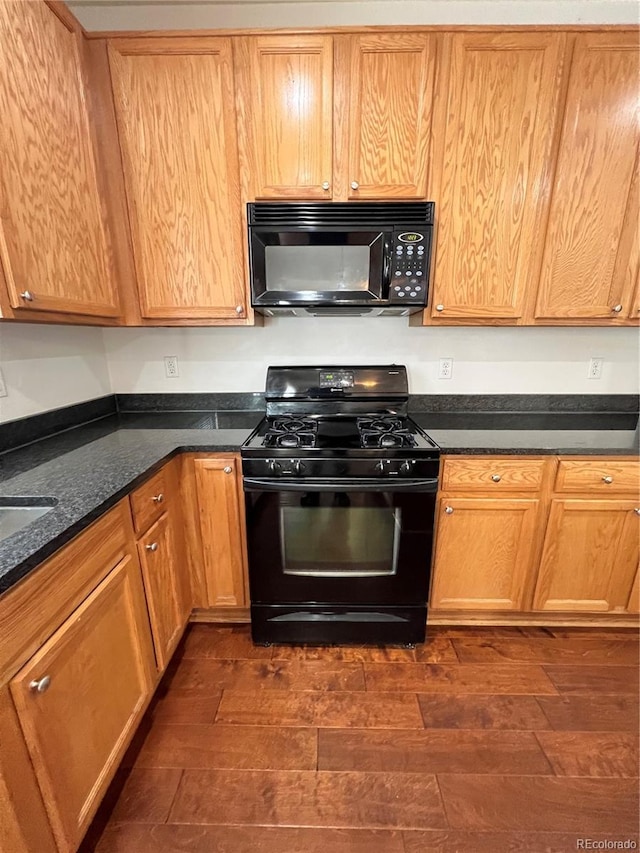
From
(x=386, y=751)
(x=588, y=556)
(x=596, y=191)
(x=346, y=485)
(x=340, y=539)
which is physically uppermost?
(x=596, y=191)

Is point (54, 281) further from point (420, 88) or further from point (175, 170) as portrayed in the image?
point (420, 88)

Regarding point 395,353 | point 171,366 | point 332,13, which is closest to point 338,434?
point 395,353

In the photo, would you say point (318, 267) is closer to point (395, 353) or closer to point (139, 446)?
point (395, 353)

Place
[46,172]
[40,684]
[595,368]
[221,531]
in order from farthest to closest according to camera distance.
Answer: [595,368] < [221,531] < [46,172] < [40,684]

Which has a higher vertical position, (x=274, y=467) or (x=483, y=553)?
(x=274, y=467)

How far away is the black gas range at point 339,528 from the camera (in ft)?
4.81

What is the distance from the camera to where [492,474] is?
1.55m

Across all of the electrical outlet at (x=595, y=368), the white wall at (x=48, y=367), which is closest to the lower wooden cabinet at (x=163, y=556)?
the white wall at (x=48, y=367)

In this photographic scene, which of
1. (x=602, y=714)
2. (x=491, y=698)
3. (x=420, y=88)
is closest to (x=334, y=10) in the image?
(x=420, y=88)

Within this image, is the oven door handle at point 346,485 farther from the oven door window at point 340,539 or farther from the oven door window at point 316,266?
the oven door window at point 316,266

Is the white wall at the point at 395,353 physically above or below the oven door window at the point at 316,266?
below

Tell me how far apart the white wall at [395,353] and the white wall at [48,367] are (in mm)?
139

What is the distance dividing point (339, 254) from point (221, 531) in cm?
130

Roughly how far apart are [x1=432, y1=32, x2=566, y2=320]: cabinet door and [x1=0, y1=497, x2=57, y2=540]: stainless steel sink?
1.61 m
